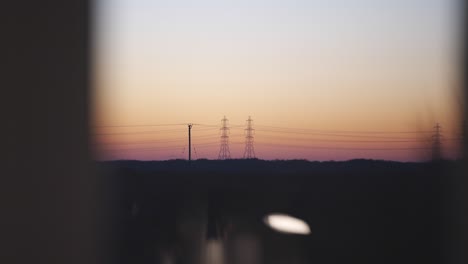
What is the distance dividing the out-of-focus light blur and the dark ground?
3 cm

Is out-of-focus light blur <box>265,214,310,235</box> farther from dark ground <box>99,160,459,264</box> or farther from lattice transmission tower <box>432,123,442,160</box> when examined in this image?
lattice transmission tower <box>432,123,442,160</box>

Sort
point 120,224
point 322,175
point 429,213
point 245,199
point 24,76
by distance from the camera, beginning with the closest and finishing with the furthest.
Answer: point 24,76, point 429,213, point 120,224, point 245,199, point 322,175

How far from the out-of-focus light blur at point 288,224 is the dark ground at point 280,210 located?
3 cm

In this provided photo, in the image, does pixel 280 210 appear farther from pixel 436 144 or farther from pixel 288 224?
pixel 436 144

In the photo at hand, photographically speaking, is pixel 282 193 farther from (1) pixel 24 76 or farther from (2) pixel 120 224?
(1) pixel 24 76

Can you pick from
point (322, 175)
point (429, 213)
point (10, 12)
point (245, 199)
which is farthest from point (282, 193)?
point (10, 12)

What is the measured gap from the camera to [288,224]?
3074mm

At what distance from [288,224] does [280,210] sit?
7cm

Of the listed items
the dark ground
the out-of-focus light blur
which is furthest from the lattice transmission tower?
the out-of-focus light blur

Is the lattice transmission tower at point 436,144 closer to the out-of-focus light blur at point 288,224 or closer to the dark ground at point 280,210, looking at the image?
the dark ground at point 280,210

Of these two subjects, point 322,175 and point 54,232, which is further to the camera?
point 322,175

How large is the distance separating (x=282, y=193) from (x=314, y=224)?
9.6 inches

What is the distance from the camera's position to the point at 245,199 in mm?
3193


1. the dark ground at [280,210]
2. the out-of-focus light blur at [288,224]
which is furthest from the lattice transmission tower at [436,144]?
the out-of-focus light blur at [288,224]
